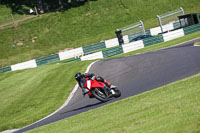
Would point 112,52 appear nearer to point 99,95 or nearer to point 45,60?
point 45,60

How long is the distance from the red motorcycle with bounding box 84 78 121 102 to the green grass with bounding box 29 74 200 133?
2266 millimetres

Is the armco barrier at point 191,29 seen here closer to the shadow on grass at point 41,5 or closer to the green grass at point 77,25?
the green grass at point 77,25

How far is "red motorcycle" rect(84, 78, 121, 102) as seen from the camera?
13.2 metres

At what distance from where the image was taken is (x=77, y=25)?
5091cm

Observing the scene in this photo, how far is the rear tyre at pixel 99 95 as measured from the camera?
13284mm

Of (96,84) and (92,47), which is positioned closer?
(96,84)

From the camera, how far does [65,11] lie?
53844 millimetres

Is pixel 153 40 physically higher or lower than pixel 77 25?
lower

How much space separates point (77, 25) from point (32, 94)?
3207cm

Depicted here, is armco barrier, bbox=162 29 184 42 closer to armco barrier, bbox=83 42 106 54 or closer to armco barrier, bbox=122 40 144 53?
armco barrier, bbox=122 40 144 53

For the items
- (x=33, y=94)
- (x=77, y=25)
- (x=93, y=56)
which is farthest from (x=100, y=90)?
(x=77, y=25)

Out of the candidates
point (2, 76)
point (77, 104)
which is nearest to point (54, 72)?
point (2, 76)

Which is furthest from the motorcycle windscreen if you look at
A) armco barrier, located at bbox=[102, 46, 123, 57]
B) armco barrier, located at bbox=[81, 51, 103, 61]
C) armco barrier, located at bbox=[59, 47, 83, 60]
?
armco barrier, located at bbox=[59, 47, 83, 60]

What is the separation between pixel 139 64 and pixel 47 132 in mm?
10787
